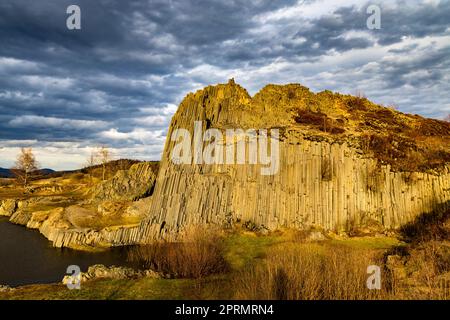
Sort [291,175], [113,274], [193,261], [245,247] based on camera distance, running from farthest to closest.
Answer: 1. [291,175]
2. [245,247]
3. [193,261]
4. [113,274]

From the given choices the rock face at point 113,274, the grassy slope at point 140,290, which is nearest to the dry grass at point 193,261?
the grassy slope at point 140,290

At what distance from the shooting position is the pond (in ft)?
71.4

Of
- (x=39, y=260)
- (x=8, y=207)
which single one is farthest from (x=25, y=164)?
(x=39, y=260)

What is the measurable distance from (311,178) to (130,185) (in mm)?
18930

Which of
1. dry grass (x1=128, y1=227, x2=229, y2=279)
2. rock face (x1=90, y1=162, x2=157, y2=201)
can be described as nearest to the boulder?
rock face (x1=90, y1=162, x2=157, y2=201)

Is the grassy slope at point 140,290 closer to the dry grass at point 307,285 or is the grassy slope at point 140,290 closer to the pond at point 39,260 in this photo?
the dry grass at point 307,285

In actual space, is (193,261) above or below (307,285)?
below

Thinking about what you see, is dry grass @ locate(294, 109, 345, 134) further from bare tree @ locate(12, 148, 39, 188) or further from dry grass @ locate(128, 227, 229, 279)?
bare tree @ locate(12, 148, 39, 188)

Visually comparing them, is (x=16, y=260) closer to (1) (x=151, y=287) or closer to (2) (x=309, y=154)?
(1) (x=151, y=287)

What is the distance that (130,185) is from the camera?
36438 mm

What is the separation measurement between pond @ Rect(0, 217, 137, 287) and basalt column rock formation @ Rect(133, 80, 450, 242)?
164 inches

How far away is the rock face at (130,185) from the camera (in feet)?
117

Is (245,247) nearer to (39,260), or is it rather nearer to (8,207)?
(39,260)
